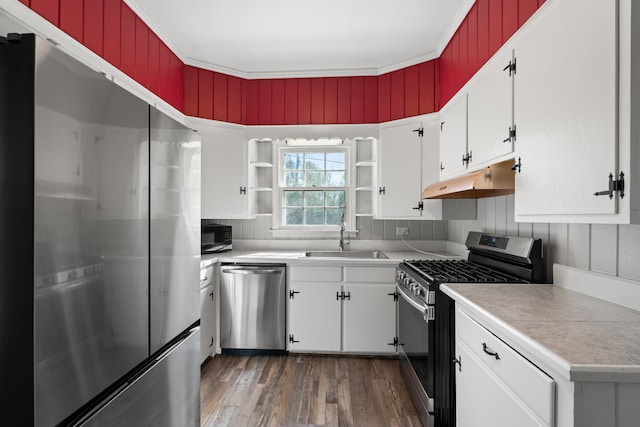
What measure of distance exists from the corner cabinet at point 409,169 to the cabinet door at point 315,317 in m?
0.89

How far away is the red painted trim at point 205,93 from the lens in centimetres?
333

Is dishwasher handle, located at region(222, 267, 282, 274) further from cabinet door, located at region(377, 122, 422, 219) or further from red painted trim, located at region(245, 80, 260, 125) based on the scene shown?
red painted trim, located at region(245, 80, 260, 125)

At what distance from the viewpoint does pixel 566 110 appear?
4.25 ft

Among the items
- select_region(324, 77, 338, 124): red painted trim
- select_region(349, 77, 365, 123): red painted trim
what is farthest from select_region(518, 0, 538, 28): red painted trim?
select_region(324, 77, 338, 124): red painted trim

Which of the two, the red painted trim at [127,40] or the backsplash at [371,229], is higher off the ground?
the red painted trim at [127,40]

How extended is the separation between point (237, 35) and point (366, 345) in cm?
279

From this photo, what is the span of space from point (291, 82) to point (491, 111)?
214cm

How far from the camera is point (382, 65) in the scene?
3.37 meters

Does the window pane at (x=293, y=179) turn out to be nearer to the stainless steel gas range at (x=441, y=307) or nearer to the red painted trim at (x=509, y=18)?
the stainless steel gas range at (x=441, y=307)

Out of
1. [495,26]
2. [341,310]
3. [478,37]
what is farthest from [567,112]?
[341,310]

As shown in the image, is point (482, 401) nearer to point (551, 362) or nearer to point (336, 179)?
point (551, 362)

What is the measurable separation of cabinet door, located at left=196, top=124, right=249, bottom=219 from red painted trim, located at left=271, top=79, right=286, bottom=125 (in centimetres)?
41

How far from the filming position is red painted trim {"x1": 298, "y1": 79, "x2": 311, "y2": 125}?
3502 mm

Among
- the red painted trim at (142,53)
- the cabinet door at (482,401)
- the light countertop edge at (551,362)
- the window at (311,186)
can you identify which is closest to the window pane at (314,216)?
the window at (311,186)
